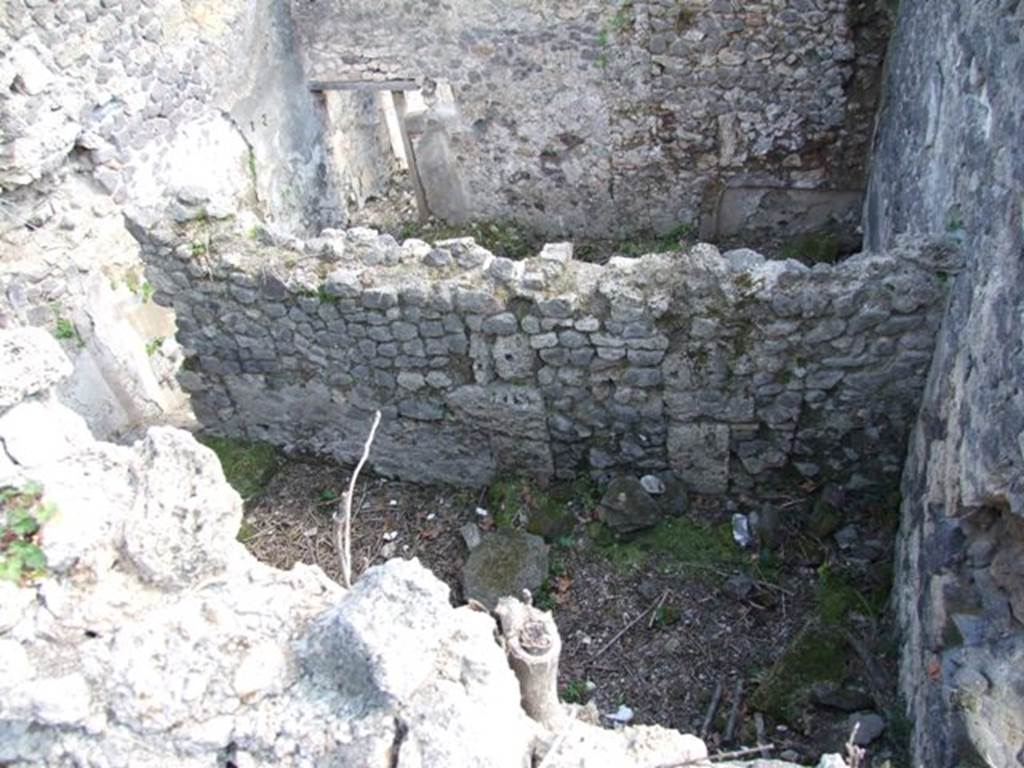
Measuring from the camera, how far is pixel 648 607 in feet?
15.0

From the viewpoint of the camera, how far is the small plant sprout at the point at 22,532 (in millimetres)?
2240

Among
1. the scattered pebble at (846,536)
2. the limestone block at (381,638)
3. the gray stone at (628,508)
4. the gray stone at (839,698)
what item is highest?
the limestone block at (381,638)

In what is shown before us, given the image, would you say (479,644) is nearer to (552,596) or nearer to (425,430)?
(552,596)

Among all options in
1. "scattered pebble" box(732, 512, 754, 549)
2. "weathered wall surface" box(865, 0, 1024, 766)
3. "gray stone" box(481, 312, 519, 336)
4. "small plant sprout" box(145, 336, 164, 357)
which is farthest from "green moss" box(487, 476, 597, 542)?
"small plant sprout" box(145, 336, 164, 357)

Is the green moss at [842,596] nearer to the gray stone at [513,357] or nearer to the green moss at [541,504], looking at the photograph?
the green moss at [541,504]

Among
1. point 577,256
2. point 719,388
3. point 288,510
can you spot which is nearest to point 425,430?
point 288,510

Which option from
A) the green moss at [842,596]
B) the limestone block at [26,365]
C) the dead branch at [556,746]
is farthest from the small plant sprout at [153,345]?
the dead branch at [556,746]

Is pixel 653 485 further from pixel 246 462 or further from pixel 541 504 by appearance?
pixel 246 462

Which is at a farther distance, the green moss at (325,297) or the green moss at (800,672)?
the green moss at (325,297)

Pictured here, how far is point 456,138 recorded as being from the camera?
748 cm

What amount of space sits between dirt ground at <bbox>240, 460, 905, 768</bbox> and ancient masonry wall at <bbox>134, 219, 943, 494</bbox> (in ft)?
1.01

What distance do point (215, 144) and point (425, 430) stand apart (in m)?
3.09

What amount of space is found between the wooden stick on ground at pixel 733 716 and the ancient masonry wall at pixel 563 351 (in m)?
1.13

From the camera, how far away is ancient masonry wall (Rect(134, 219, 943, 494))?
4.23 m
